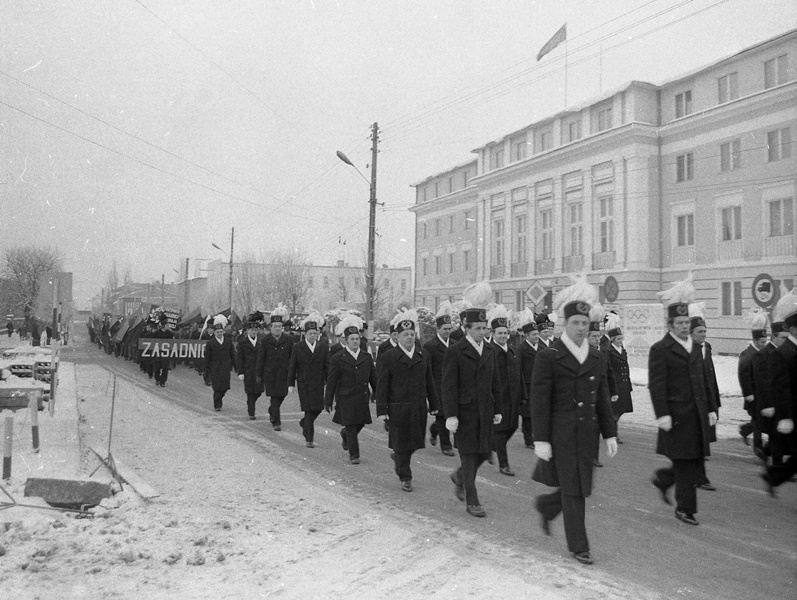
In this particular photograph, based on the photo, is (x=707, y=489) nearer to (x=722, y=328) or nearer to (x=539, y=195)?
(x=722, y=328)

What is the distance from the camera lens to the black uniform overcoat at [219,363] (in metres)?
15.4

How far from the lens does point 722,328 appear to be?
102 ft

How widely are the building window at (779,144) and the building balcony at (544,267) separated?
48.0 feet

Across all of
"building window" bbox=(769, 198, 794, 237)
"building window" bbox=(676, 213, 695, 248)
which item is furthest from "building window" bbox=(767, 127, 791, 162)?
"building window" bbox=(676, 213, 695, 248)

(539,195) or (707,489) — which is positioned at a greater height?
(539,195)

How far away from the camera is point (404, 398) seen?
827cm

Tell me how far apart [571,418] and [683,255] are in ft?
103

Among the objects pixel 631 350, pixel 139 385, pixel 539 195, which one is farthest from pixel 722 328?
pixel 139 385

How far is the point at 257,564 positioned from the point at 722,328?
98.9ft

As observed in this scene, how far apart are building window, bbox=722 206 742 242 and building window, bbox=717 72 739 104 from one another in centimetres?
498

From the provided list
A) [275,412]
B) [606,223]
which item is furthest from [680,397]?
[606,223]

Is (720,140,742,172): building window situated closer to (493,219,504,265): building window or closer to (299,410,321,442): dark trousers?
(493,219,504,265): building window

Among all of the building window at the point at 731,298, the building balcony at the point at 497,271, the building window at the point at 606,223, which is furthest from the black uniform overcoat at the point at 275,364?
the building balcony at the point at 497,271

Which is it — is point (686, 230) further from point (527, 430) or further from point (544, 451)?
point (544, 451)
